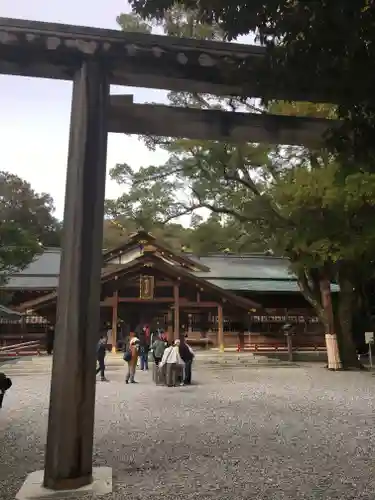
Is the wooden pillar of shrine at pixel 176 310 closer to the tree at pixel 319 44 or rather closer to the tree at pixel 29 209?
the tree at pixel 29 209

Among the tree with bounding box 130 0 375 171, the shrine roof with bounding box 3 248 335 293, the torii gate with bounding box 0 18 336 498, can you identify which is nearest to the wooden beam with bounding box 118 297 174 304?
the shrine roof with bounding box 3 248 335 293

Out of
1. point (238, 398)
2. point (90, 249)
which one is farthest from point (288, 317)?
point (90, 249)

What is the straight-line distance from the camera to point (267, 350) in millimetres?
23281

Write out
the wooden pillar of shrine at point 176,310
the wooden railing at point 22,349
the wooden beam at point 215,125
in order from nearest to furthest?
the wooden beam at point 215,125
the wooden railing at point 22,349
the wooden pillar of shrine at point 176,310

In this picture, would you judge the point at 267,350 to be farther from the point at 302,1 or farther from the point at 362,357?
Answer: the point at 302,1

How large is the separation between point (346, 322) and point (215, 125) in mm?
15237

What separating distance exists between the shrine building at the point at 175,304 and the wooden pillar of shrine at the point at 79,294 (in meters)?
17.2

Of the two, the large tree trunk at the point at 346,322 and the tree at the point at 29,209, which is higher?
the tree at the point at 29,209

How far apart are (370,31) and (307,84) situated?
0.68 metres

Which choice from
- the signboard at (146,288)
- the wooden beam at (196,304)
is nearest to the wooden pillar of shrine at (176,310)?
the wooden beam at (196,304)

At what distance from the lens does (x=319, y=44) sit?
3615 millimetres

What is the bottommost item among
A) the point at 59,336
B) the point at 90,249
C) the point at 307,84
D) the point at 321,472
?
the point at 321,472

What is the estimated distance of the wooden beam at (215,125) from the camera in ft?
17.3

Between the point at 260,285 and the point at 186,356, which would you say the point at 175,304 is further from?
the point at 186,356
